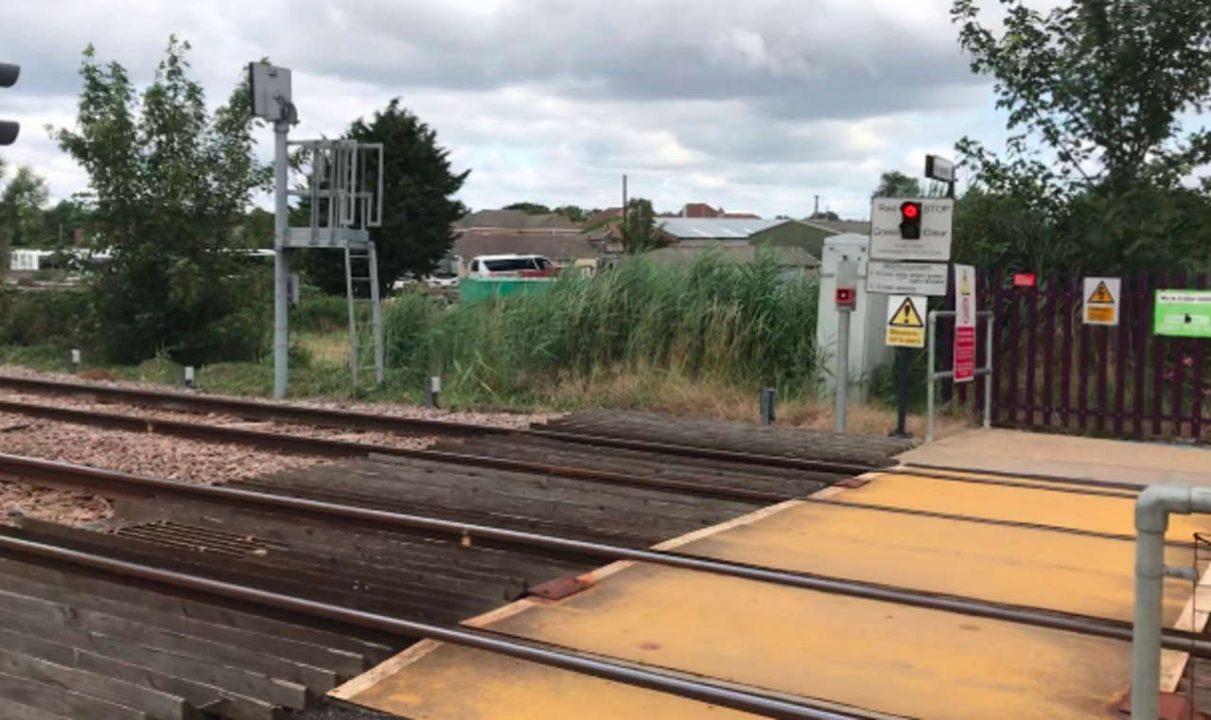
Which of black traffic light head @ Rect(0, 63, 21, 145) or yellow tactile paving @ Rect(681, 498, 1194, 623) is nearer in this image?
yellow tactile paving @ Rect(681, 498, 1194, 623)

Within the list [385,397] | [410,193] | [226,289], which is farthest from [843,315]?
[410,193]

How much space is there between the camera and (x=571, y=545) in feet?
22.1

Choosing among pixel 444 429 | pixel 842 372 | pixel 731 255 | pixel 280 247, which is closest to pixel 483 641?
pixel 444 429

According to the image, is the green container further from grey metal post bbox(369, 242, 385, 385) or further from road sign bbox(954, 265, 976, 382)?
road sign bbox(954, 265, 976, 382)

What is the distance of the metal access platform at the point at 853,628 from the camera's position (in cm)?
453

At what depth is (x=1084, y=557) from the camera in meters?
6.89

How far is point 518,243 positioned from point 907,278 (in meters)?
77.8

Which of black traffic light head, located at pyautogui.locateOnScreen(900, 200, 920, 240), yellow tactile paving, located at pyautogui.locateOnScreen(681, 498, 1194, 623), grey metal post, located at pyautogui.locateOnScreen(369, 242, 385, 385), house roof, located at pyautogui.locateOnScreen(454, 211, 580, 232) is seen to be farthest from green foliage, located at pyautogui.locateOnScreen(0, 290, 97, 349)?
house roof, located at pyautogui.locateOnScreen(454, 211, 580, 232)

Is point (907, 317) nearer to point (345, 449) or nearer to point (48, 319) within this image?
point (345, 449)

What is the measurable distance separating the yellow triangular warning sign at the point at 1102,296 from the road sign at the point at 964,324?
135 cm

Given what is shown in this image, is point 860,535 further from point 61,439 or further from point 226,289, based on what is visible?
point 226,289

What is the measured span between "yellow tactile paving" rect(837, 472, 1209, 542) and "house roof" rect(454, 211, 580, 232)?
92.9 metres

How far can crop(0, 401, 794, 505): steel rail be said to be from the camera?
891 centimetres

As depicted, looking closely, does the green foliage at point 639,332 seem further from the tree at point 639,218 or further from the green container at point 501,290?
the tree at point 639,218
